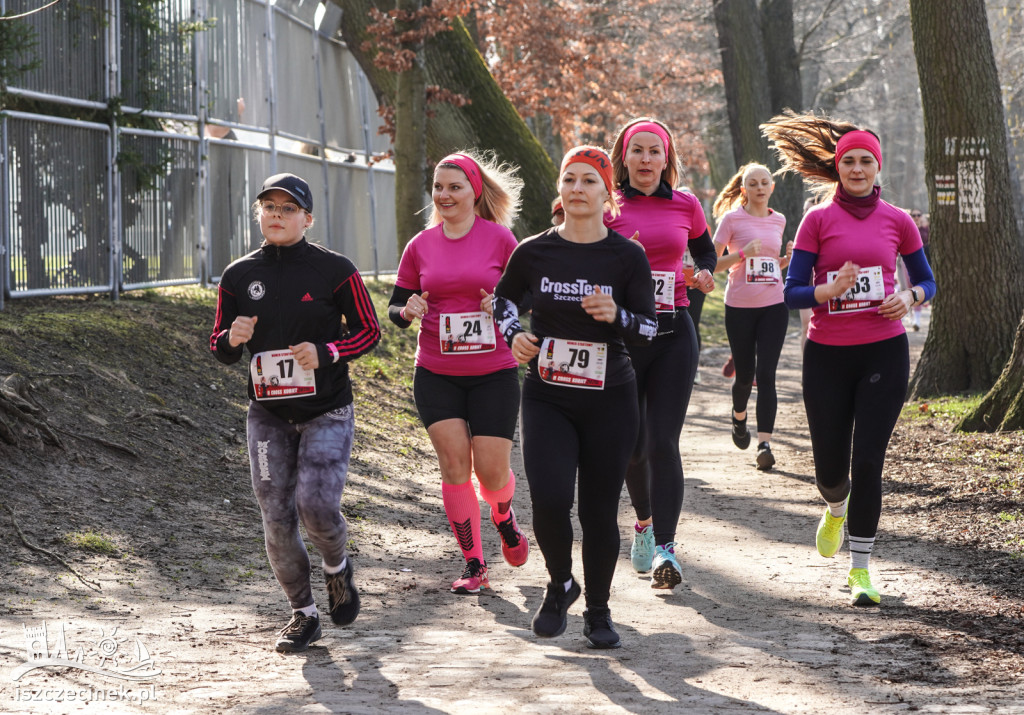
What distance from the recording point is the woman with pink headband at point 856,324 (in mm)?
5941

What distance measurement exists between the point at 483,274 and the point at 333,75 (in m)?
15.1

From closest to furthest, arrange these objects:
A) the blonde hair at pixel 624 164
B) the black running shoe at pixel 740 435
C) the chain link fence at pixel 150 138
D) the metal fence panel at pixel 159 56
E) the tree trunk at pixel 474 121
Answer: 1. the blonde hair at pixel 624 164
2. the black running shoe at pixel 740 435
3. the chain link fence at pixel 150 138
4. the metal fence panel at pixel 159 56
5. the tree trunk at pixel 474 121

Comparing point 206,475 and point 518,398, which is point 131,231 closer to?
point 206,475

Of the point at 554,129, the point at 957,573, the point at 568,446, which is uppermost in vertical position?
the point at 554,129

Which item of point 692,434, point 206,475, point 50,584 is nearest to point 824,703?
point 50,584

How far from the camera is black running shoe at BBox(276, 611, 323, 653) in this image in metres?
5.11

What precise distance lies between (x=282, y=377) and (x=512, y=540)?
1.85m

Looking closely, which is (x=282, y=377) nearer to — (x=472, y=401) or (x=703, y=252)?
(x=472, y=401)

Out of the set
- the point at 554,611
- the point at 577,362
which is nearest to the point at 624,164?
the point at 577,362

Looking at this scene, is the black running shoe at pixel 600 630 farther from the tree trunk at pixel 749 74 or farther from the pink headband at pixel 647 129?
the tree trunk at pixel 749 74

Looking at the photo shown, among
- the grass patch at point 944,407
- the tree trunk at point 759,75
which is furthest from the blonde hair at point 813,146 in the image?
the tree trunk at point 759,75

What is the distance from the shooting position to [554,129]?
83.7 ft

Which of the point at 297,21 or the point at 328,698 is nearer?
the point at 328,698

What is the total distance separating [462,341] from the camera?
6105mm
